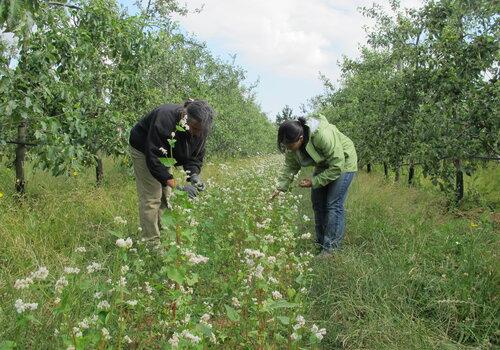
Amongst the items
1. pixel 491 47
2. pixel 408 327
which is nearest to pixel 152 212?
pixel 408 327

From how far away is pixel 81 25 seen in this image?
5.96 metres

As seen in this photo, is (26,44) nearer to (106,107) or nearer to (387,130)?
(106,107)

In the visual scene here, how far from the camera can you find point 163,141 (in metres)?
4.33

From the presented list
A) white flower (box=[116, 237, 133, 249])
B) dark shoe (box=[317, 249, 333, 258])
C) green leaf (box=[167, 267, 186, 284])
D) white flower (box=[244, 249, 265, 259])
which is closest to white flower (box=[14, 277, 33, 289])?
white flower (box=[116, 237, 133, 249])

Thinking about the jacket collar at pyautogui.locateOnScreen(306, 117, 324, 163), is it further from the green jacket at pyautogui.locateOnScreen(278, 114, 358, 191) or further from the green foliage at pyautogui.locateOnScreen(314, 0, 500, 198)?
the green foliage at pyautogui.locateOnScreen(314, 0, 500, 198)

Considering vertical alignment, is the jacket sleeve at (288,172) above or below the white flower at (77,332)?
above

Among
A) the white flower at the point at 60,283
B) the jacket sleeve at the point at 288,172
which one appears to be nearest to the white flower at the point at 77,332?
the white flower at the point at 60,283

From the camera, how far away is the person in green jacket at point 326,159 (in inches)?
189

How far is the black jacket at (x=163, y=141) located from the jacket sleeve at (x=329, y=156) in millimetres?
1218

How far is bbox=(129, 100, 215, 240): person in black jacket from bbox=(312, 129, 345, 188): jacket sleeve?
3.94 feet

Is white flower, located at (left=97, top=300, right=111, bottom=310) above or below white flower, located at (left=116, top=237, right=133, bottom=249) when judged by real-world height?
below

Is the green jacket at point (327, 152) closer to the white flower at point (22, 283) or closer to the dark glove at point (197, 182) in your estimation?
the dark glove at point (197, 182)

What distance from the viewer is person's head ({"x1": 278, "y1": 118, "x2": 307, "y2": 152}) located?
4.71m

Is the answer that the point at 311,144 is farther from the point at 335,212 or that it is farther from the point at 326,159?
the point at 335,212
